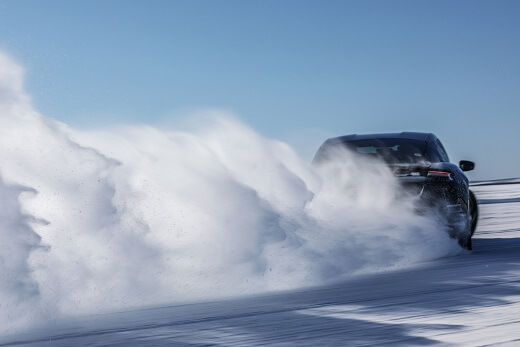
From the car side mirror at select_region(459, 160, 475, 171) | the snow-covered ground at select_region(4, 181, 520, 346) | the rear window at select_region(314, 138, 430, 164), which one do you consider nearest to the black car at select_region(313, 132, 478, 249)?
the rear window at select_region(314, 138, 430, 164)

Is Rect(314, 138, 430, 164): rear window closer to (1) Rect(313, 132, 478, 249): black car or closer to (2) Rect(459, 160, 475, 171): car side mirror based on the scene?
(1) Rect(313, 132, 478, 249): black car

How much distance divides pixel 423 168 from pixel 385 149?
647 millimetres

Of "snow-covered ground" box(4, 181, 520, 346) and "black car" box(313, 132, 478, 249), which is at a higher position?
"black car" box(313, 132, 478, 249)

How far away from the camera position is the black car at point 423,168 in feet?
28.9

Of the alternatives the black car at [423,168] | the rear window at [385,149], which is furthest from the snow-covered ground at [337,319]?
the rear window at [385,149]

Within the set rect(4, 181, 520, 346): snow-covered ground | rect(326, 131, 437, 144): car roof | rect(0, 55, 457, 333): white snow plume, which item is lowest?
rect(4, 181, 520, 346): snow-covered ground

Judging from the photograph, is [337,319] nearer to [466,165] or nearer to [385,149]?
[385,149]

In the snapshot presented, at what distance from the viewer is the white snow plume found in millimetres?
5605

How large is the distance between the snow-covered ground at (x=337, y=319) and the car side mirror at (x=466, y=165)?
362cm

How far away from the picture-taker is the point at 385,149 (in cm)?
945

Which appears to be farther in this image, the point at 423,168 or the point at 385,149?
the point at 385,149

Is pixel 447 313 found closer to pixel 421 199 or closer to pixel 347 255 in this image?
pixel 347 255

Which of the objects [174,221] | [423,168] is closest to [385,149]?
[423,168]

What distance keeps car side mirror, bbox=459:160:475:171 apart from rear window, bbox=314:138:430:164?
1.04 meters
